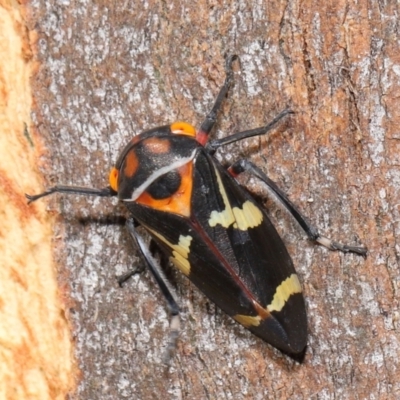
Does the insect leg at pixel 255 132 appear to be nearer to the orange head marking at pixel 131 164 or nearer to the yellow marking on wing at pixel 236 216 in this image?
the yellow marking on wing at pixel 236 216

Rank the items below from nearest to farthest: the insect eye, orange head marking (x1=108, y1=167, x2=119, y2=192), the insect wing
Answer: the insect wing → the insect eye → orange head marking (x1=108, y1=167, x2=119, y2=192)

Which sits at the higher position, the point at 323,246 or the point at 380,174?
the point at 380,174

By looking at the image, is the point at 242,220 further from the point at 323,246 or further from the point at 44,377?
the point at 44,377

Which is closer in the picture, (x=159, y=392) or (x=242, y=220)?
(x=242, y=220)

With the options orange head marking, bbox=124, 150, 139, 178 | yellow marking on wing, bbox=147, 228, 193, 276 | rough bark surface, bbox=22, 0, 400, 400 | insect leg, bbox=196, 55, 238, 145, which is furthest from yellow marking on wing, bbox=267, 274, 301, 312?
orange head marking, bbox=124, 150, 139, 178

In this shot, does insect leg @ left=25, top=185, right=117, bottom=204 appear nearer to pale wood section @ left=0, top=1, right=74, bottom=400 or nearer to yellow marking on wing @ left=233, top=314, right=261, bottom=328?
pale wood section @ left=0, top=1, right=74, bottom=400

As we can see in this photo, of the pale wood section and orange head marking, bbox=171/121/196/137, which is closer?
orange head marking, bbox=171/121/196/137

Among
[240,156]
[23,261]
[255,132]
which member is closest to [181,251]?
[240,156]

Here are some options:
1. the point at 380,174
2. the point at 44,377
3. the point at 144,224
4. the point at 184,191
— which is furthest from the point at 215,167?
the point at 44,377
